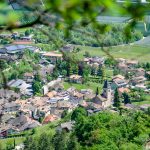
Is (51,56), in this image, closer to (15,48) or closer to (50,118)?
(15,48)

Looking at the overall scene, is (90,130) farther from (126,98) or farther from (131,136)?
(126,98)

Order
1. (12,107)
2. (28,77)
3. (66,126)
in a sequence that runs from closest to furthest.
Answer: (66,126), (12,107), (28,77)

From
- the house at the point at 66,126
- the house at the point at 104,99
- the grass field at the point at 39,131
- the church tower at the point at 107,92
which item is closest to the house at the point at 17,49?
the church tower at the point at 107,92

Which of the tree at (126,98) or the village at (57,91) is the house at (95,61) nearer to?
the village at (57,91)

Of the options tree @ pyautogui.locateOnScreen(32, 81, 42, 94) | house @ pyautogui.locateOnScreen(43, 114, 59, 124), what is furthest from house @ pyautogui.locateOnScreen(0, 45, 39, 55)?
house @ pyautogui.locateOnScreen(43, 114, 59, 124)

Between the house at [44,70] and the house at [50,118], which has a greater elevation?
the house at [44,70]

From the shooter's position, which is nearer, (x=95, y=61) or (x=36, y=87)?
(x=36, y=87)

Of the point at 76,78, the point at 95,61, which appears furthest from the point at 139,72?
the point at 76,78

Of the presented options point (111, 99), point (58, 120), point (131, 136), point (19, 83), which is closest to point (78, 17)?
point (131, 136)
